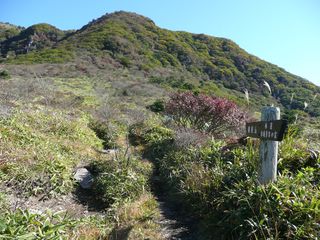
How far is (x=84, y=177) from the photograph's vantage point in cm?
773

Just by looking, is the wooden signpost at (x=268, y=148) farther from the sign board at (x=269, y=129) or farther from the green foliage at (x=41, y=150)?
the green foliage at (x=41, y=150)

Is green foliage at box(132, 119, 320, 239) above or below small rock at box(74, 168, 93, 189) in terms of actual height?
above

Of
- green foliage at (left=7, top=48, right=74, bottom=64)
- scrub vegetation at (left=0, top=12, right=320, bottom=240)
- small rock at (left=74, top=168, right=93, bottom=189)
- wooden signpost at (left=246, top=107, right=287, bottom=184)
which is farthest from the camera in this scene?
green foliage at (left=7, top=48, right=74, bottom=64)

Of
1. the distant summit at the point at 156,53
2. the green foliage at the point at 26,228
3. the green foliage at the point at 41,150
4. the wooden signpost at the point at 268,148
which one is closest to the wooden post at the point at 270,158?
the wooden signpost at the point at 268,148

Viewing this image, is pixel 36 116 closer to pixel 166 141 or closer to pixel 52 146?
pixel 52 146

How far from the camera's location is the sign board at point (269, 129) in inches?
184

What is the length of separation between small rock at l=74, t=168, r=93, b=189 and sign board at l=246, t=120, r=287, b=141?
3.48 meters

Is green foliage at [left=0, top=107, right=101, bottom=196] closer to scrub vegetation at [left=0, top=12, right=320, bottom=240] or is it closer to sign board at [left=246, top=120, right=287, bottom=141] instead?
scrub vegetation at [left=0, top=12, right=320, bottom=240]

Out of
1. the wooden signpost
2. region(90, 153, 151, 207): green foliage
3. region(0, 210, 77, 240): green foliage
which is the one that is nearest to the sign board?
the wooden signpost

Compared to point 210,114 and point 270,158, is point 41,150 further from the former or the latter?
point 210,114

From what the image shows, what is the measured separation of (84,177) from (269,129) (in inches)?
165

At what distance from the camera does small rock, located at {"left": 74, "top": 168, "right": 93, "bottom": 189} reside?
7441 millimetres

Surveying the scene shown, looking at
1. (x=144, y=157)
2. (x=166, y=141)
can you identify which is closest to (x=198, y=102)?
(x=166, y=141)

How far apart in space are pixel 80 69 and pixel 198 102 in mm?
22169
